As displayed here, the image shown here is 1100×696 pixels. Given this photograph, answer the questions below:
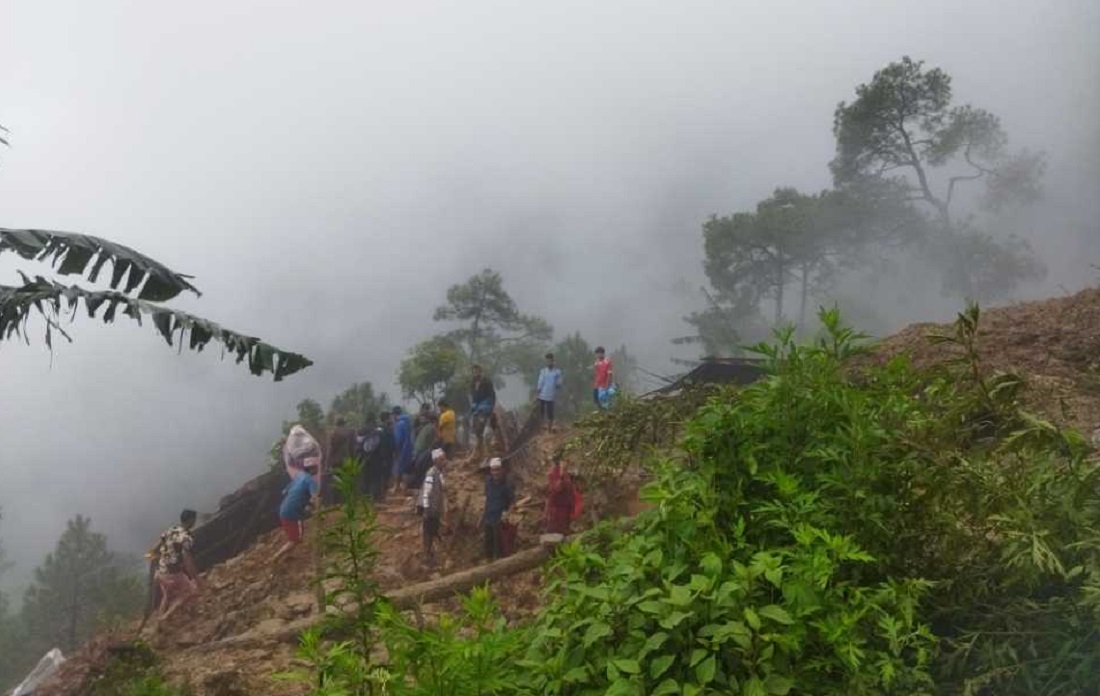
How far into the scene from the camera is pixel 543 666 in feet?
6.91

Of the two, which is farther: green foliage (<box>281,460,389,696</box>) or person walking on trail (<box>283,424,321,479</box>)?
person walking on trail (<box>283,424,321,479</box>)

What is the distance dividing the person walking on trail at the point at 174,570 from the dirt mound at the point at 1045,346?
24.9 feet

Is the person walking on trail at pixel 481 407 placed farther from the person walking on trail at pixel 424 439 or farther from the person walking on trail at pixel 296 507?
the person walking on trail at pixel 296 507

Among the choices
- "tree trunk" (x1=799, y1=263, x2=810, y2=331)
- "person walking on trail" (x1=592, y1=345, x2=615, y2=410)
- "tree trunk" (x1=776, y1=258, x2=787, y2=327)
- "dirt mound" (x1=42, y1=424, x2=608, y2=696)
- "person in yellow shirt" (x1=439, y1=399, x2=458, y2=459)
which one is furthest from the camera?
"tree trunk" (x1=776, y1=258, x2=787, y2=327)

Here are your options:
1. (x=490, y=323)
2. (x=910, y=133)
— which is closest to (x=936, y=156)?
(x=910, y=133)

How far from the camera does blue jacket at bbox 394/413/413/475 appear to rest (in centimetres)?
1152

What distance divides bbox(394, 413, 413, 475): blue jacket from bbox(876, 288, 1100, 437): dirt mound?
6.21m

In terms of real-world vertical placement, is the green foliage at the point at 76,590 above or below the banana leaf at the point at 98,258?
below

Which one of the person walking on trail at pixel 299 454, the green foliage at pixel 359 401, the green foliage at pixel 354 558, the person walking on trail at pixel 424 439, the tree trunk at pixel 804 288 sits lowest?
the green foliage at pixel 354 558

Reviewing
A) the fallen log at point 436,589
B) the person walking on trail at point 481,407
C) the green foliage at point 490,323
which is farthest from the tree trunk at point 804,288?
the fallen log at point 436,589

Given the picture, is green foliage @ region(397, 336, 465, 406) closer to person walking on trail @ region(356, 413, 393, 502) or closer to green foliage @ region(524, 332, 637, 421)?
green foliage @ region(524, 332, 637, 421)

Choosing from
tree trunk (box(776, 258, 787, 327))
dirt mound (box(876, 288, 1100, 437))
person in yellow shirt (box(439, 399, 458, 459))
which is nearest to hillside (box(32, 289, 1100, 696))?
dirt mound (box(876, 288, 1100, 437))

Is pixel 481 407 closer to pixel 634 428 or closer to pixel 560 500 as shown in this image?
pixel 560 500

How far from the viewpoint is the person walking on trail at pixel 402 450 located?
1152 centimetres
